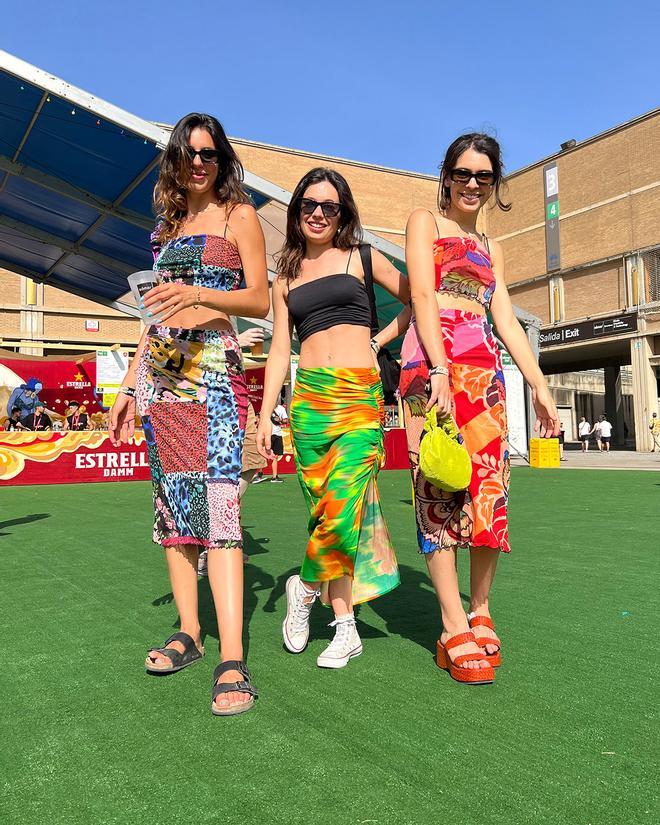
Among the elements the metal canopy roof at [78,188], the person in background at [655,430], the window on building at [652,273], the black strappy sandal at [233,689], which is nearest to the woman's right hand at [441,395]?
the black strappy sandal at [233,689]

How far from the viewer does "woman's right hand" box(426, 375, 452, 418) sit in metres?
2.34

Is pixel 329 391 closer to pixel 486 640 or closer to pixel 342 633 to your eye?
pixel 342 633

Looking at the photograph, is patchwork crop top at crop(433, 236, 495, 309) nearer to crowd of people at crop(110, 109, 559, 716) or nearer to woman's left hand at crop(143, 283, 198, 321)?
crowd of people at crop(110, 109, 559, 716)

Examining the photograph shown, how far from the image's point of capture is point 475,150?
259cm

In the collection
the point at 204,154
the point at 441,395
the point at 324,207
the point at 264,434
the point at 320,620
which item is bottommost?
the point at 320,620

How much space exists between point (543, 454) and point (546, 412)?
50.7 feet

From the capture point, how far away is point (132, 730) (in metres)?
1.96

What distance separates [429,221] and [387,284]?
315 mm

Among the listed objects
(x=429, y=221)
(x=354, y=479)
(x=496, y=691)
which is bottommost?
(x=496, y=691)

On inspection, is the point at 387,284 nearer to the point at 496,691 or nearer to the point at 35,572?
the point at 496,691

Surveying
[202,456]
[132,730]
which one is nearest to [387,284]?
[202,456]

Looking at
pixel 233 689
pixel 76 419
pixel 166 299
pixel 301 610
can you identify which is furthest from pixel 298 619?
pixel 76 419

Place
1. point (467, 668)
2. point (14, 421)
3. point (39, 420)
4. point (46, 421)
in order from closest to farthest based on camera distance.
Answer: point (467, 668)
point (14, 421)
point (39, 420)
point (46, 421)

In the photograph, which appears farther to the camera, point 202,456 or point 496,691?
point 202,456
